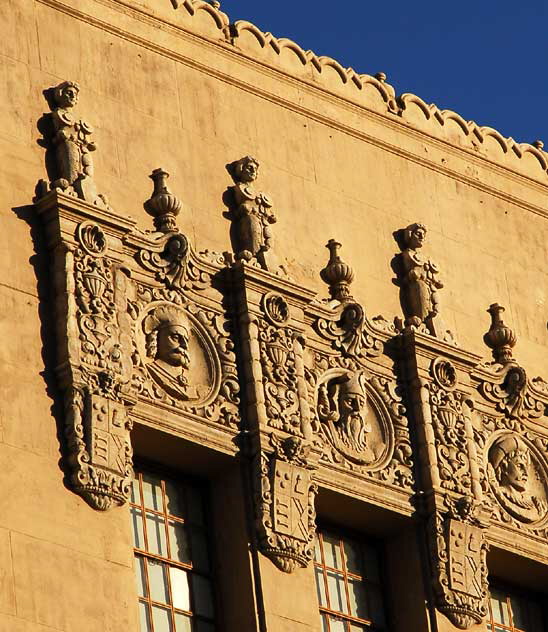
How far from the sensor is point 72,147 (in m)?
30.2

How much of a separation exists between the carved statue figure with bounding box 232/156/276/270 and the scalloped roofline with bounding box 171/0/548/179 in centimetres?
168

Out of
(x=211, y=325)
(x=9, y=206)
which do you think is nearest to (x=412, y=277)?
(x=211, y=325)

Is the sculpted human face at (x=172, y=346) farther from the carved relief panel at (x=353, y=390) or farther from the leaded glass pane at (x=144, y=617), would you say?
the leaded glass pane at (x=144, y=617)

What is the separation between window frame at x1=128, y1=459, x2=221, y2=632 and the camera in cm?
2922

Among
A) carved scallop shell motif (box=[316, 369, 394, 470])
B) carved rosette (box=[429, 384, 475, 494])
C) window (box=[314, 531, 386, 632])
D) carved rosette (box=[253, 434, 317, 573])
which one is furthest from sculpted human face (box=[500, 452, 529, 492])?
carved rosette (box=[253, 434, 317, 573])

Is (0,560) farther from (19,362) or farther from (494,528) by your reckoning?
(494,528)

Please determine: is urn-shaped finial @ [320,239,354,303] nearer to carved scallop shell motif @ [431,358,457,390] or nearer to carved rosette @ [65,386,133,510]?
carved scallop shell motif @ [431,358,457,390]

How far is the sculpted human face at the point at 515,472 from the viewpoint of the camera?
33000mm

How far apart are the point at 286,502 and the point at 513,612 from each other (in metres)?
4.18

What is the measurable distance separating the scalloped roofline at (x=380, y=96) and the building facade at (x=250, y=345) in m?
0.05

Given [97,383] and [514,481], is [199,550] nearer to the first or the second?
[97,383]

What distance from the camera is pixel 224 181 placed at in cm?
3194

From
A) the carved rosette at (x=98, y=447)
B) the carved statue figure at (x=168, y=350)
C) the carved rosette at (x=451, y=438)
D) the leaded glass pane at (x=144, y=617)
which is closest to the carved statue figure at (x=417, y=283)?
the carved rosette at (x=451, y=438)

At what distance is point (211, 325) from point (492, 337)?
15.4ft
